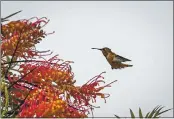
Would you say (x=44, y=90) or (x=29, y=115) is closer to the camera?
(x=29, y=115)

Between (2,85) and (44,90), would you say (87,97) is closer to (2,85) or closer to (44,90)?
(44,90)

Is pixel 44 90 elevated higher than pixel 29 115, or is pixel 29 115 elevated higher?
pixel 44 90

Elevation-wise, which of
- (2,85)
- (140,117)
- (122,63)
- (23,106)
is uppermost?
(122,63)

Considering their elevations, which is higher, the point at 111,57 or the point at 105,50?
the point at 105,50

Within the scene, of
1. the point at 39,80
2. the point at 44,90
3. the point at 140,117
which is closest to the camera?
the point at 140,117

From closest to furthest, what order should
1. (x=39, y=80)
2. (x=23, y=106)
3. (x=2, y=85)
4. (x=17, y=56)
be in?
(x=23, y=106) → (x=2, y=85) → (x=39, y=80) → (x=17, y=56)

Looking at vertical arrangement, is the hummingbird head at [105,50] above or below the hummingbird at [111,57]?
above

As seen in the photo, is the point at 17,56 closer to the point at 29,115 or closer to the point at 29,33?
the point at 29,33

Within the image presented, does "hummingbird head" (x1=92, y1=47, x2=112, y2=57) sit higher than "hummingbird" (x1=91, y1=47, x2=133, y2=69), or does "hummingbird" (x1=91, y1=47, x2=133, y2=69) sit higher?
"hummingbird head" (x1=92, y1=47, x2=112, y2=57)

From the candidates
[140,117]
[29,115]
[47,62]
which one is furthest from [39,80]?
[140,117]

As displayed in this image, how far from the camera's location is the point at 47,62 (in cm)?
781

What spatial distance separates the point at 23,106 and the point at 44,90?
1.14m

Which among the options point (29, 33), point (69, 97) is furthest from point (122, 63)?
point (29, 33)

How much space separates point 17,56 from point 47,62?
0.69 metres
